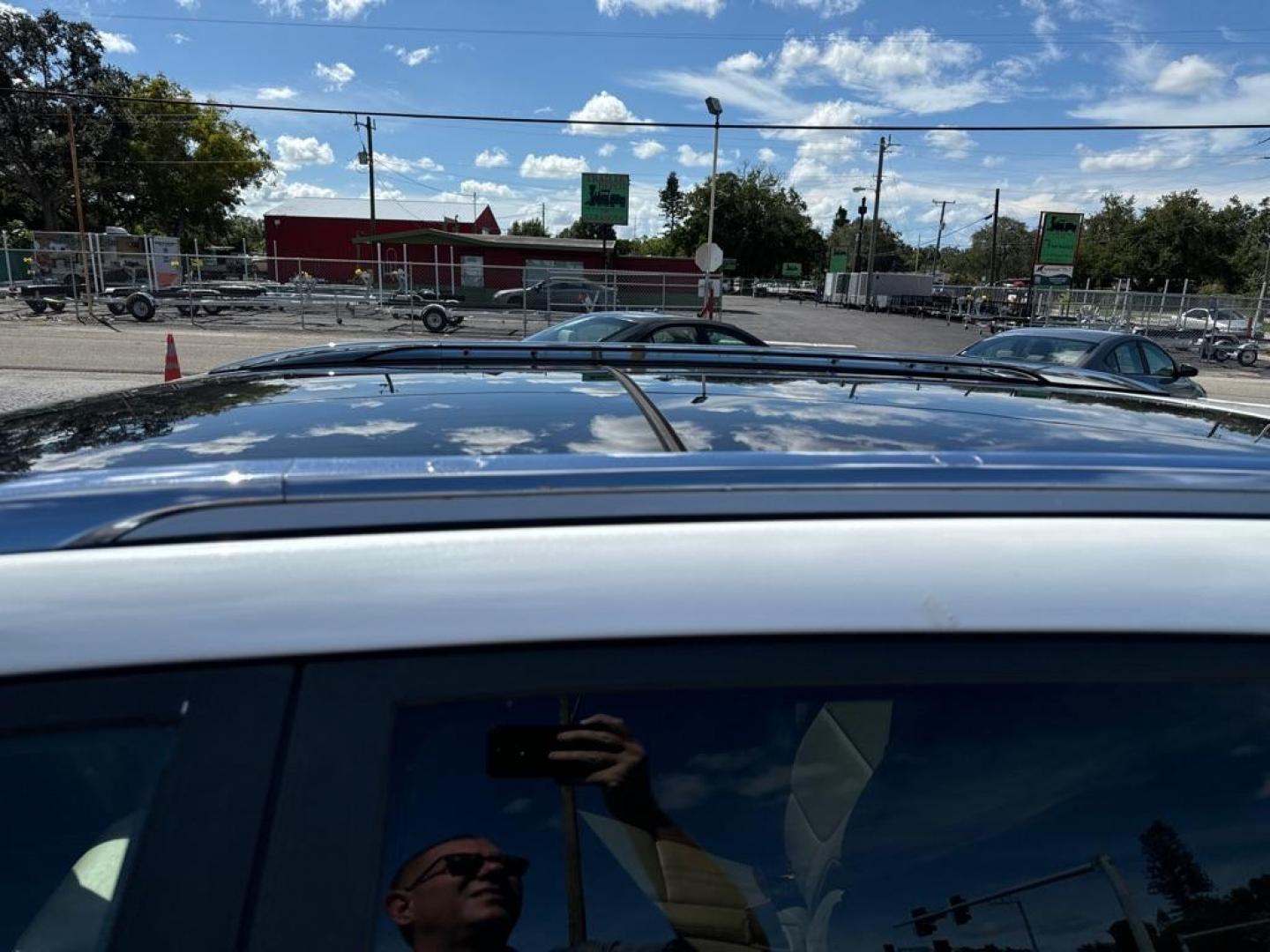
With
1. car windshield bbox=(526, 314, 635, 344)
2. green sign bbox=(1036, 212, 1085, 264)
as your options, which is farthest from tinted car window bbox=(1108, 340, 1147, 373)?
green sign bbox=(1036, 212, 1085, 264)

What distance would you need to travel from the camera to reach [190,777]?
84 centimetres

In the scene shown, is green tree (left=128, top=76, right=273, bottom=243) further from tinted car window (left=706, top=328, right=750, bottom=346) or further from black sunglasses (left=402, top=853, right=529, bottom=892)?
black sunglasses (left=402, top=853, right=529, bottom=892)

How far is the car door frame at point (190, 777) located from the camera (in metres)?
0.81

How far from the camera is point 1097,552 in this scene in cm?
103

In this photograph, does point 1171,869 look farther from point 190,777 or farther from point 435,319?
point 435,319

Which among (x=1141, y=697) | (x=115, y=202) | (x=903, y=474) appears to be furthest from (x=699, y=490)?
(x=115, y=202)

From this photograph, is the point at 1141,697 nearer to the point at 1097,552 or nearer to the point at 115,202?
the point at 1097,552

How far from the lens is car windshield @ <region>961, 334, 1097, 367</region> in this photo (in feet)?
33.2

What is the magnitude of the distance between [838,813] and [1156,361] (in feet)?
39.7

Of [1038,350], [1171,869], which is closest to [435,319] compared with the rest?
[1038,350]

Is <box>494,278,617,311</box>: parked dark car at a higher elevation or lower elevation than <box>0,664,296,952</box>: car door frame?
lower

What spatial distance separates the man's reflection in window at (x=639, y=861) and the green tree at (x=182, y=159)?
67480 millimetres

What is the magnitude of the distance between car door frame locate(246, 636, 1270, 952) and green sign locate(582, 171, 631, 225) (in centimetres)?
5132

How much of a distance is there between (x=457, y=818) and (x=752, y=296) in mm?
78049
